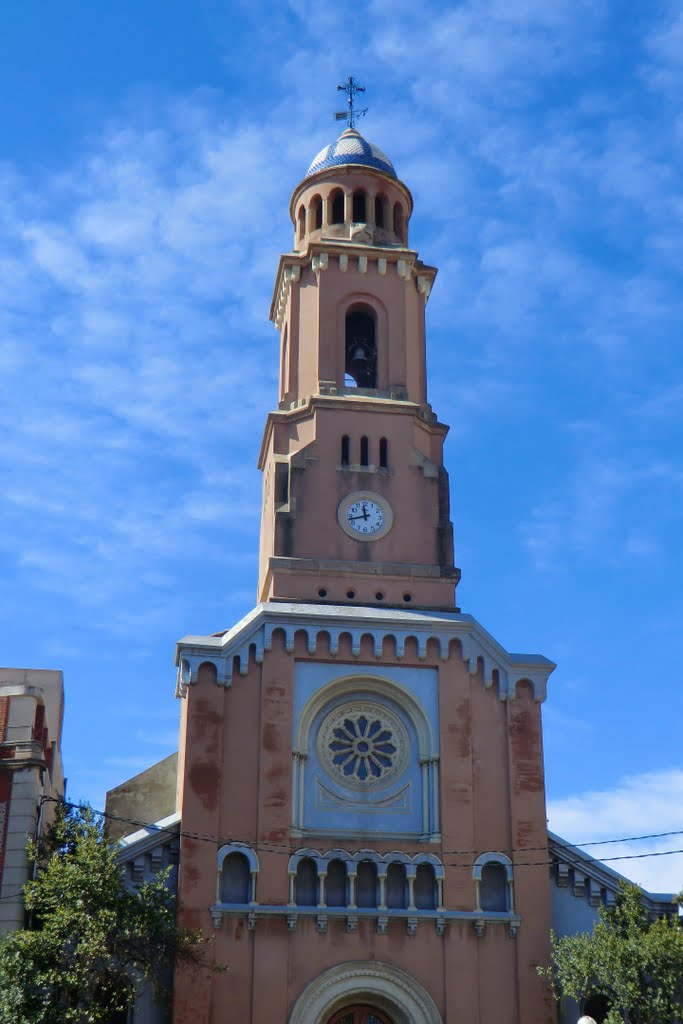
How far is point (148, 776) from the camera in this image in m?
44.5

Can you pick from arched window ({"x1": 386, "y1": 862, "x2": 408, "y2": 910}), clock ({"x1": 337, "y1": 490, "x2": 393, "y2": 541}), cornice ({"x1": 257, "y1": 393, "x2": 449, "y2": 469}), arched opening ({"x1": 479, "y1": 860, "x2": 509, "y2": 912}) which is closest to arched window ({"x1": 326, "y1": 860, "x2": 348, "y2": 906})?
arched window ({"x1": 386, "y1": 862, "x2": 408, "y2": 910})

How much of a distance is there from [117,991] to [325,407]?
17.8 metres

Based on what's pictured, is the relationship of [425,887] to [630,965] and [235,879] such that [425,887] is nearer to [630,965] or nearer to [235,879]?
[235,879]

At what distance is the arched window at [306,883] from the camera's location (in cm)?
3444

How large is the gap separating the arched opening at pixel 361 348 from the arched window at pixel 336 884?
15.7 metres

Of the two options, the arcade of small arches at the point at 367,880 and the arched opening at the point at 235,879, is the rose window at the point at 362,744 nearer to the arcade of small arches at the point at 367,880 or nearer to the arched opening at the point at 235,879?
the arcade of small arches at the point at 367,880

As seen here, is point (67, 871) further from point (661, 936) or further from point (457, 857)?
point (661, 936)

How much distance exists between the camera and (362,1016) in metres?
34.2

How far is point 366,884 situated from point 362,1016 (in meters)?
3.26

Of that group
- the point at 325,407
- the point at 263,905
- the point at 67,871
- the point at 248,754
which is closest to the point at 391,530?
the point at 325,407

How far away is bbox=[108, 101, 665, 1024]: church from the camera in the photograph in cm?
3375

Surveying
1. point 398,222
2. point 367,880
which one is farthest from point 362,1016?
point 398,222

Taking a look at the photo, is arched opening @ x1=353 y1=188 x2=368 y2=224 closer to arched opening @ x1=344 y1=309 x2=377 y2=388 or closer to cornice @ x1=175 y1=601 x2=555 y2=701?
arched opening @ x1=344 y1=309 x2=377 y2=388

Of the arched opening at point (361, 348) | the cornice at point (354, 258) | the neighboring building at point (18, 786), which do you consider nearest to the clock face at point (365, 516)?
the arched opening at point (361, 348)
